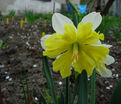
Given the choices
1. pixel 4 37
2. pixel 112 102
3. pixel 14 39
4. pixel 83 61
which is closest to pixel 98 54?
pixel 83 61

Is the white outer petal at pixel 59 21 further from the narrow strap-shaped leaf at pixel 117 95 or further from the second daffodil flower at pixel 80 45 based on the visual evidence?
the narrow strap-shaped leaf at pixel 117 95

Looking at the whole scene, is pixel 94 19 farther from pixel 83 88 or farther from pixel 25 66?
pixel 25 66

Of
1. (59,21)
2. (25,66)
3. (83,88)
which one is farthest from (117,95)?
(25,66)

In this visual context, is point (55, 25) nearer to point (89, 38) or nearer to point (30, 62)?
point (89, 38)

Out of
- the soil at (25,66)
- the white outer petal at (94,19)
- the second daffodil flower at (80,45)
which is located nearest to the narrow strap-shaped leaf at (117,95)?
the second daffodil flower at (80,45)

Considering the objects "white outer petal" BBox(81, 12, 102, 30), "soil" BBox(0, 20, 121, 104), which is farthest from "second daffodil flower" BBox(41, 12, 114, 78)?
"soil" BBox(0, 20, 121, 104)

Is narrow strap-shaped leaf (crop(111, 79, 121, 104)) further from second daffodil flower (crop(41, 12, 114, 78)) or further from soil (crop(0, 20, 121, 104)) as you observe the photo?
soil (crop(0, 20, 121, 104))
